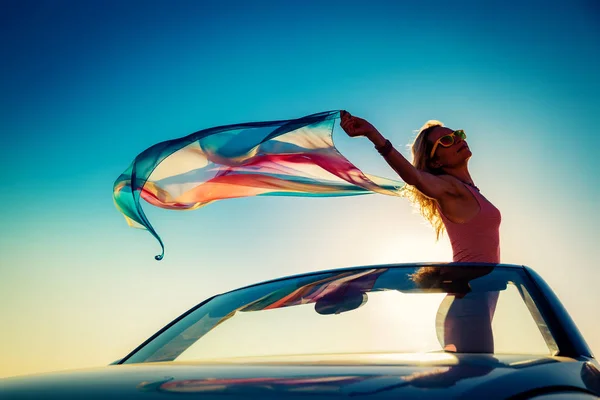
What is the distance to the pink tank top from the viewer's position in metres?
3.98

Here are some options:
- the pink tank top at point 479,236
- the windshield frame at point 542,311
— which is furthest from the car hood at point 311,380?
the pink tank top at point 479,236

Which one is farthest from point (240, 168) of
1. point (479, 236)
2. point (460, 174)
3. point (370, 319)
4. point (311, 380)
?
point (311, 380)

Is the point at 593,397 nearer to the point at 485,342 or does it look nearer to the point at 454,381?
the point at 454,381

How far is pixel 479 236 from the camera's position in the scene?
4000 mm

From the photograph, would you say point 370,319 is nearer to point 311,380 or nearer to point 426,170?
point 311,380

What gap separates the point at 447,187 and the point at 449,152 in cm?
43

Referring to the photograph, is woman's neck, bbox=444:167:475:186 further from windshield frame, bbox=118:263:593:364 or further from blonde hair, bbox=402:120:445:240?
windshield frame, bbox=118:263:593:364

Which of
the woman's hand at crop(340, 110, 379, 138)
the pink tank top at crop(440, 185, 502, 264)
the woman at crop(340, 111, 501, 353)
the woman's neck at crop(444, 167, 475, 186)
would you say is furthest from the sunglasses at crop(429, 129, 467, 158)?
the woman's hand at crop(340, 110, 379, 138)

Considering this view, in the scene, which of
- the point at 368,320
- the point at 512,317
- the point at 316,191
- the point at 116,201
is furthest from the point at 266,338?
the point at 116,201

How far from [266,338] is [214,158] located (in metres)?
3.47

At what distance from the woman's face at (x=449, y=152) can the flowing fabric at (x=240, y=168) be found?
3.27 ft

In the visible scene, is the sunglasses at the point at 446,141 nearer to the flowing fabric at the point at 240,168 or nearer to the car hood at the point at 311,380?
the flowing fabric at the point at 240,168

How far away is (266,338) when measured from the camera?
2.57 meters

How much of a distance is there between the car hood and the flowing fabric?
3.72 m
